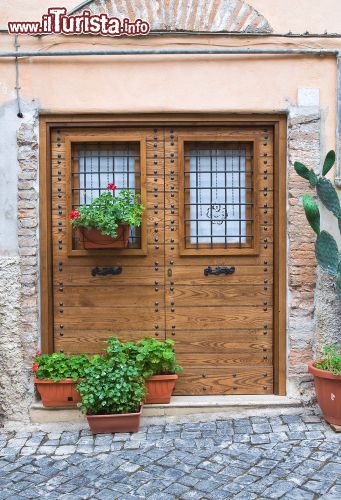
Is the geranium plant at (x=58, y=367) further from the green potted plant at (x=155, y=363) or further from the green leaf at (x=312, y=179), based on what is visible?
the green leaf at (x=312, y=179)

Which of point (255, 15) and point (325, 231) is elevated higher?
point (255, 15)

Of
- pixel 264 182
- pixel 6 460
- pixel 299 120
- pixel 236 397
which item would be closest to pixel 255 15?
pixel 299 120

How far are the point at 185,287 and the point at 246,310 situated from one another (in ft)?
1.96

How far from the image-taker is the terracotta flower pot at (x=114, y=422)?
16.0ft

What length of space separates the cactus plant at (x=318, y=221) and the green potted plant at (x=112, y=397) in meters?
1.84

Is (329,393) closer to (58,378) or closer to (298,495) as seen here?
(298,495)

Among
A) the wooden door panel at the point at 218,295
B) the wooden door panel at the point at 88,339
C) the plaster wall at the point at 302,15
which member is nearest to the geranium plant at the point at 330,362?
the wooden door panel at the point at 218,295

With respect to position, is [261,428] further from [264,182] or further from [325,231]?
[264,182]

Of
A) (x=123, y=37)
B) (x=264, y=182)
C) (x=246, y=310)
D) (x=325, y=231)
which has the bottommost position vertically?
(x=246, y=310)

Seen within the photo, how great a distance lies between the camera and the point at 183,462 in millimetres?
4387

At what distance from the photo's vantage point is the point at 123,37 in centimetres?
529

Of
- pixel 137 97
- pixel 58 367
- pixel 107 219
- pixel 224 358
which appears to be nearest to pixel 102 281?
pixel 107 219

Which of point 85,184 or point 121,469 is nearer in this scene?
point 121,469

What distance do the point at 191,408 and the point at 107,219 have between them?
1814 mm
